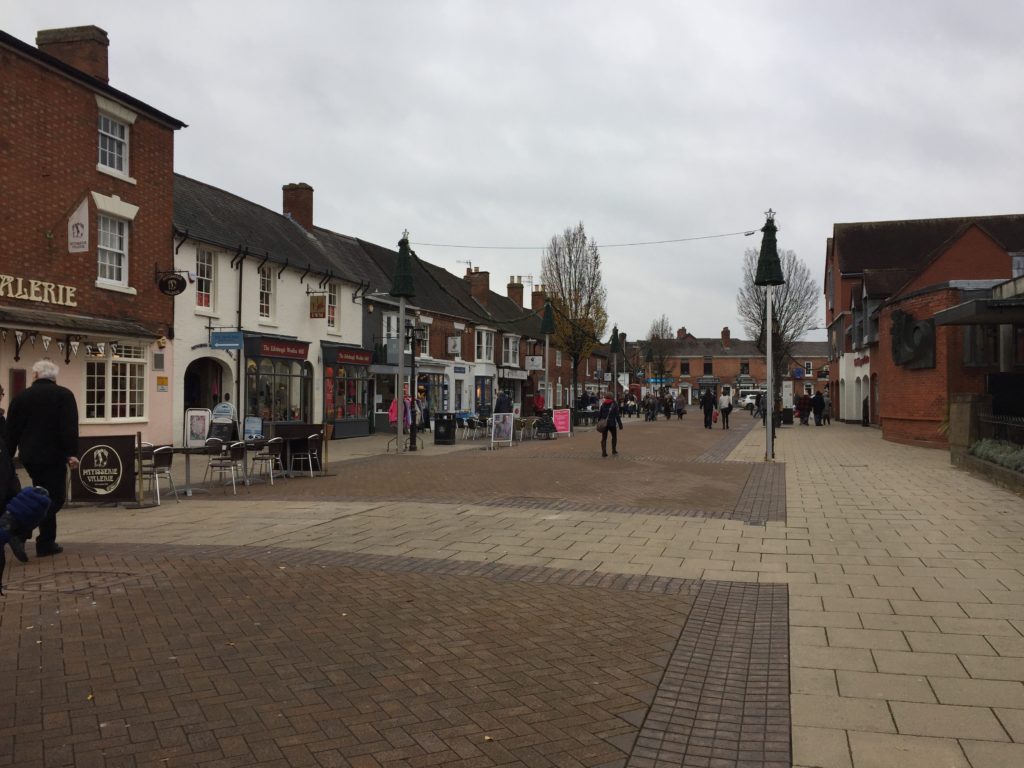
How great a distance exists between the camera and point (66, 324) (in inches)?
619

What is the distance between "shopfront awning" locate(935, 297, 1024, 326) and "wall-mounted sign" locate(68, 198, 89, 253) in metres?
18.5

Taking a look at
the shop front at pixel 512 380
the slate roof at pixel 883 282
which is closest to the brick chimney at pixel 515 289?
the shop front at pixel 512 380

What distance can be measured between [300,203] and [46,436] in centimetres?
2431

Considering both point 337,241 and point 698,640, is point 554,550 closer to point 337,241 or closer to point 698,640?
point 698,640

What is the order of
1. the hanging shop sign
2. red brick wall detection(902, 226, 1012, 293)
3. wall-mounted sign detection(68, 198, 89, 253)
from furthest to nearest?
1. red brick wall detection(902, 226, 1012, 293)
2. wall-mounted sign detection(68, 198, 89, 253)
3. the hanging shop sign

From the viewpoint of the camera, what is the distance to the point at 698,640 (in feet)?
16.3

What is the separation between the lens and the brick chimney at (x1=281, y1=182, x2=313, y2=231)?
30.2 metres

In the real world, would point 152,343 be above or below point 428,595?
above

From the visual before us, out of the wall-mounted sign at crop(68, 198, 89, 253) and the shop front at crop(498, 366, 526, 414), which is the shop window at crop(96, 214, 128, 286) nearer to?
the wall-mounted sign at crop(68, 198, 89, 253)

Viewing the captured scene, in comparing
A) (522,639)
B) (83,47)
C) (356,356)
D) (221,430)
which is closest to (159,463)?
(221,430)

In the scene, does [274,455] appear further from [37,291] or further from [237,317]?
[237,317]

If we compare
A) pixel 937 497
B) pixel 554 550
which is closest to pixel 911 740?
pixel 554 550

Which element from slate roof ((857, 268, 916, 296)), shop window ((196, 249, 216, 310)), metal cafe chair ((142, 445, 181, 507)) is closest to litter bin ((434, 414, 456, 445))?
shop window ((196, 249, 216, 310))

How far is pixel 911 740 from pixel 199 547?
6462mm
